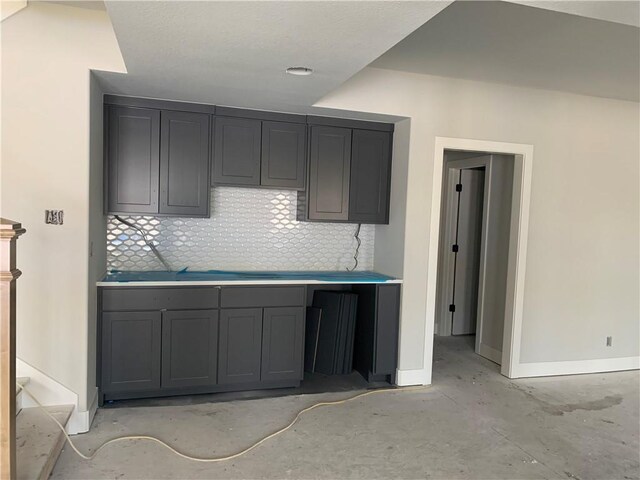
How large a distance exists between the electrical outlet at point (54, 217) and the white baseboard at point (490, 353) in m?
4.23

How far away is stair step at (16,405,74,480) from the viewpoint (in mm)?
2264

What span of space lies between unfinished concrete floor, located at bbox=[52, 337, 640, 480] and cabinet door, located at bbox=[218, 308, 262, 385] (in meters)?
0.22

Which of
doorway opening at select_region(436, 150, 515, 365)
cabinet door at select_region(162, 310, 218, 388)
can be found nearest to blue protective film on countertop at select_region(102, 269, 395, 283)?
cabinet door at select_region(162, 310, 218, 388)

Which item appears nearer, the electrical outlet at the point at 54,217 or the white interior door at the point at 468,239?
the electrical outlet at the point at 54,217

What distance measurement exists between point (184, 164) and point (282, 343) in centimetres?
168

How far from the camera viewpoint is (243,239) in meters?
A: 4.15

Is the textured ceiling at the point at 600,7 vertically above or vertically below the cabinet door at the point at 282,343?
above

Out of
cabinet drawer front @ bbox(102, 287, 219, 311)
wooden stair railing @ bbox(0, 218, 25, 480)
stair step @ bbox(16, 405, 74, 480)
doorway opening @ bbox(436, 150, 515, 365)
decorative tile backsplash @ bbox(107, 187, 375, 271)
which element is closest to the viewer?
wooden stair railing @ bbox(0, 218, 25, 480)

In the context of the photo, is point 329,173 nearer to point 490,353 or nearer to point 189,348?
point 189,348

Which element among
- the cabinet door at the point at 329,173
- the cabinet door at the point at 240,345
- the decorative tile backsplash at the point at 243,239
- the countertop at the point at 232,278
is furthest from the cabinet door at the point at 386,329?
the cabinet door at the point at 240,345

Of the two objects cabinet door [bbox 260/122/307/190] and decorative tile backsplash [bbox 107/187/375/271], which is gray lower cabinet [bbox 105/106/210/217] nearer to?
decorative tile backsplash [bbox 107/187/375/271]

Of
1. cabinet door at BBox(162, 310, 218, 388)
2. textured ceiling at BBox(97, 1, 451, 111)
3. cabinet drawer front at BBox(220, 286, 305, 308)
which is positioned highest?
textured ceiling at BBox(97, 1, 451, 111)

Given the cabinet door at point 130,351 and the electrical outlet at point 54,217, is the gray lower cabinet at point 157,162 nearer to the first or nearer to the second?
the electrical outlet at point 54,217

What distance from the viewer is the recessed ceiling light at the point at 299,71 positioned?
2671mm
